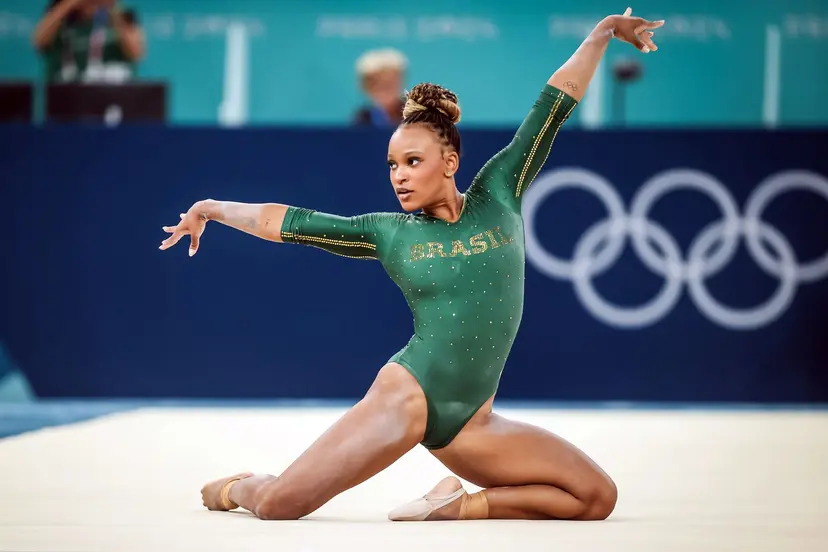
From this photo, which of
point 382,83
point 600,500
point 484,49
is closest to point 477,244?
point 600,500

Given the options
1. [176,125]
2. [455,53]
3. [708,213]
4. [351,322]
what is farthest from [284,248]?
[455,53]

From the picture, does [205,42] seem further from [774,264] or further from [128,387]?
[774,264]

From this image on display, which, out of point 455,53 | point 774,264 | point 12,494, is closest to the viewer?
point 12,494

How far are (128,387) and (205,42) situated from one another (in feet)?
13.3

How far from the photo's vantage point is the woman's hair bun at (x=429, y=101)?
3.52 meters

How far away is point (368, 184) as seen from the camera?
7.55 meters

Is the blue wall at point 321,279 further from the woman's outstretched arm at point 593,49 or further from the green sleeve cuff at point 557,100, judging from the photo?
the green sleeve cuff at point 557,100

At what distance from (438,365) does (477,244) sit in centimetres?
41

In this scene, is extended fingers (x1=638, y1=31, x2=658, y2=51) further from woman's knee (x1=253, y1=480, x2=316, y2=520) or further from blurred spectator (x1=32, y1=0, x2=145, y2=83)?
blurred spectator (x1=32, y1=0, x2=145, y2=83)

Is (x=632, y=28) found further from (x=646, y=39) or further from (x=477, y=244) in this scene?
(x=477, y=244)

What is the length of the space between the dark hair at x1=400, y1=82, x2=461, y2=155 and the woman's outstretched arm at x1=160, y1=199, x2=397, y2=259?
1.05 feet

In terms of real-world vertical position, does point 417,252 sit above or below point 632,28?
below

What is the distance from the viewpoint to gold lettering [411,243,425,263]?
348cm

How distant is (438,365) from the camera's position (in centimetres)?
340
